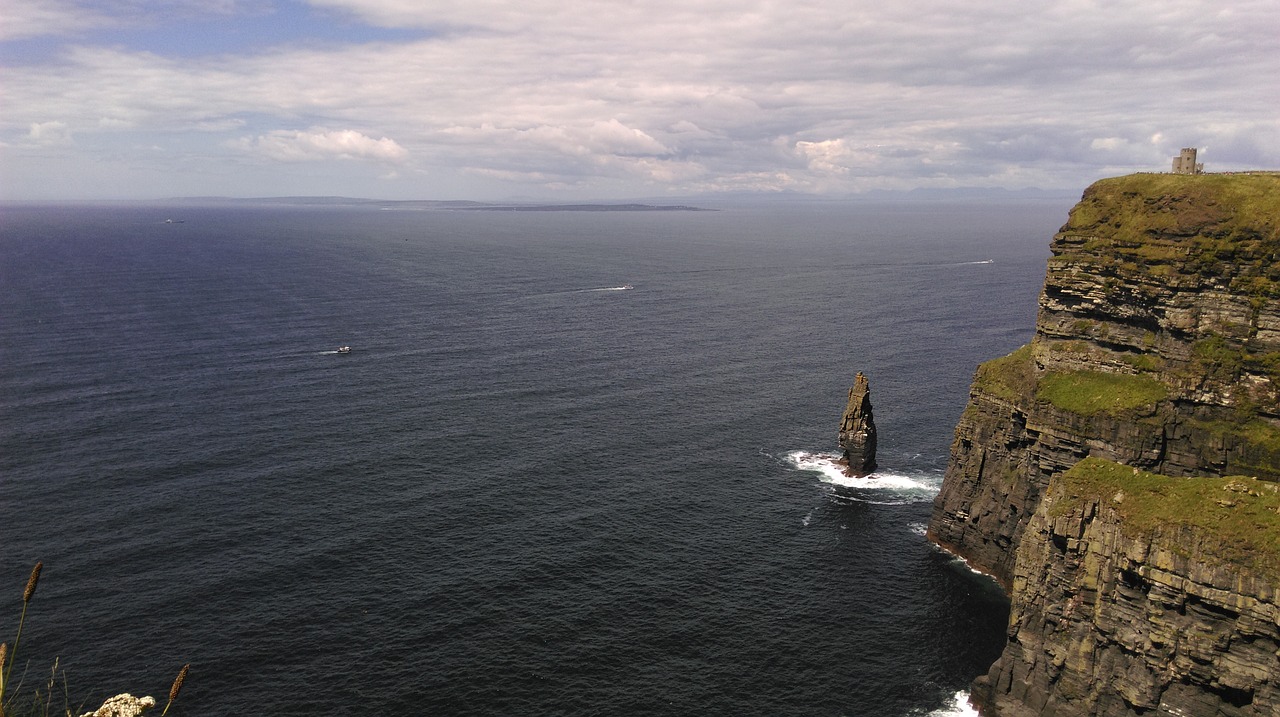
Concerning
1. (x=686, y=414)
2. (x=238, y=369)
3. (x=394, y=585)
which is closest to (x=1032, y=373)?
(x=686, y=414)

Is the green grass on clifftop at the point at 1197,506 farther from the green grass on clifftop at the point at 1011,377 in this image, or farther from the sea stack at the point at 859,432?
the sea stack at the point at 859,432

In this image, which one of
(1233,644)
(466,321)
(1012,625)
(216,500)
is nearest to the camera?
(1233,644)

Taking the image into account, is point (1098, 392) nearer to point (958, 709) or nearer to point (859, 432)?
point (958, 709)

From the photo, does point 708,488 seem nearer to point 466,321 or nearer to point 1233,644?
point 1233,644

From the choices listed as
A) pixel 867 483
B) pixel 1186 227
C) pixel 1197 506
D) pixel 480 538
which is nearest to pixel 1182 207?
pixel 1186 227

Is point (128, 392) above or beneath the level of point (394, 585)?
above
